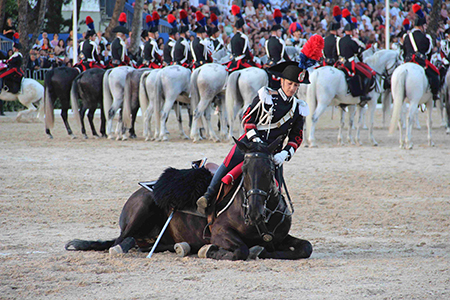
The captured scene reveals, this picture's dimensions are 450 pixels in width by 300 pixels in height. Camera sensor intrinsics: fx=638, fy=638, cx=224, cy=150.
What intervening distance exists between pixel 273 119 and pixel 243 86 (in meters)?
9.16

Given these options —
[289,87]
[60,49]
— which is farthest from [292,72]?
[60,49]

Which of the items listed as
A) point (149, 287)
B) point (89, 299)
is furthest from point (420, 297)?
point (89, 299)

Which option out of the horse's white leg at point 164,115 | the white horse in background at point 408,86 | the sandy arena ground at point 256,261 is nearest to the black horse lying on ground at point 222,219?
the sandy arena ground at point 256,261

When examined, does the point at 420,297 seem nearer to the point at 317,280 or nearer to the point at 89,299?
the point at 317,280

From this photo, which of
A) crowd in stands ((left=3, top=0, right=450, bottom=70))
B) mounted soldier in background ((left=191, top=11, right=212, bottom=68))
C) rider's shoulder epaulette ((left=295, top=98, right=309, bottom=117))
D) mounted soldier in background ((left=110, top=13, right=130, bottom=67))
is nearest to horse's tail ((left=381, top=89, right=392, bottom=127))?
mounted soldier in background ((left=191, top=11, right=212, bottom=68))

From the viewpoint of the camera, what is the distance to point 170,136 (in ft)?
55.5

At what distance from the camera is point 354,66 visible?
14.3 m

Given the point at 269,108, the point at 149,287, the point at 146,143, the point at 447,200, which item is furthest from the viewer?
the point at 146,143

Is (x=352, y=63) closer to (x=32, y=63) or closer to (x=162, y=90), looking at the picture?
(x=162, y=90)

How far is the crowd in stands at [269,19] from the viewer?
25.6 meters

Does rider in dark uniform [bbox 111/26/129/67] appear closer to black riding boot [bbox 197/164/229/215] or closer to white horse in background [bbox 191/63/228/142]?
white horse in background [bbox 191/63/228/142]

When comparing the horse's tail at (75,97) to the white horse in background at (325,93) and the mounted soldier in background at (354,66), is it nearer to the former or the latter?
the white horse in background at (325,93)

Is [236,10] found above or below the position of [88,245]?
above

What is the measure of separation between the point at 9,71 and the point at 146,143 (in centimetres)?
623
